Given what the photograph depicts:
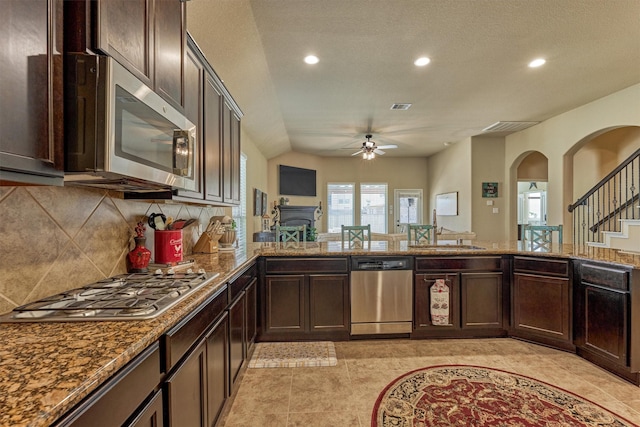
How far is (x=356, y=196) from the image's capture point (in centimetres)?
913

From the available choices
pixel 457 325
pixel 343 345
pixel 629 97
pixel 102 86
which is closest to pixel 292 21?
pixel 102 86

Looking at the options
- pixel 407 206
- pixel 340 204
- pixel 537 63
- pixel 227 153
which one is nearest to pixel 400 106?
pixel 537 63

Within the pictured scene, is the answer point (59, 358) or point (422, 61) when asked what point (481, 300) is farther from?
Result: point (59, 358)

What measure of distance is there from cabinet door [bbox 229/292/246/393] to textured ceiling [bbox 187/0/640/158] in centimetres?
218

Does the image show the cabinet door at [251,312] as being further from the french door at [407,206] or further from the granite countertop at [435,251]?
the french door at [407,206]

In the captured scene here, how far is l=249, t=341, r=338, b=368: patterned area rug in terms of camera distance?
2512mm

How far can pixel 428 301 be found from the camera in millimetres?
2939

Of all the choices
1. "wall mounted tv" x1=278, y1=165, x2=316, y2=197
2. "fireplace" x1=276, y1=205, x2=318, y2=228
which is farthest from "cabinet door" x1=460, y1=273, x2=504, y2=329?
"wall mounted tv" x1=278, y1=165, x2=316, y2=197

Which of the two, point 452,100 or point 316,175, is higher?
point 452,100

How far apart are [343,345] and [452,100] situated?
3948mm

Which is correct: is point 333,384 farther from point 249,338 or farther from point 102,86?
point 102,86

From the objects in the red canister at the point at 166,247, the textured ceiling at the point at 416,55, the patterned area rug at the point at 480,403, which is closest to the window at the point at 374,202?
the textured ceiling at the point at 416,55

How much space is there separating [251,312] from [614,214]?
5.37 m

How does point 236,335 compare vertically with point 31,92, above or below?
below
